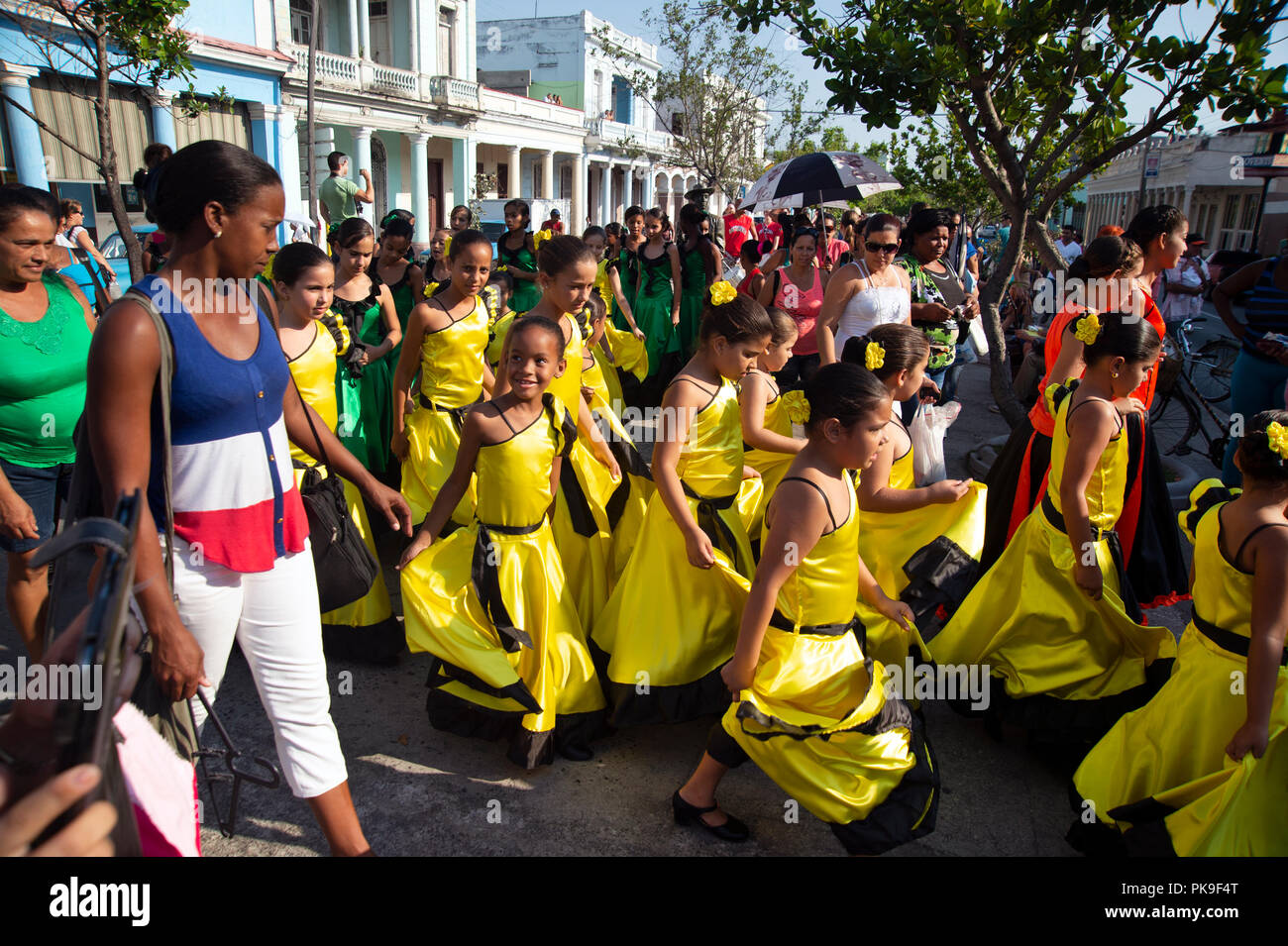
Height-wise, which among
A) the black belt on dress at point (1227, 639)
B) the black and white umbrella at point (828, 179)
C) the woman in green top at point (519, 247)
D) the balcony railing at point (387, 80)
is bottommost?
the black belt on dress at point (1227, 639)

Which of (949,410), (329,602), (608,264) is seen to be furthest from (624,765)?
(608,264)

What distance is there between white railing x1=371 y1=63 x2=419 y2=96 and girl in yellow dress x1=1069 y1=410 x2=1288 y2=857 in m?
26.6

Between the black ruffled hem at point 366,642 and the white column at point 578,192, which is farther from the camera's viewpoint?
the white column at point 578,192

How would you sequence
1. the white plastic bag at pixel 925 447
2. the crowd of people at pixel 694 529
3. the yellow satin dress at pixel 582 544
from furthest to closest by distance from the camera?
the white plastic bag at pixel 925 447 < the yellow satin dress at pixel 582 544 < the crowd of people at pixel 694 529

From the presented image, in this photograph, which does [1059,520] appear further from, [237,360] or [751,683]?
[237,360]

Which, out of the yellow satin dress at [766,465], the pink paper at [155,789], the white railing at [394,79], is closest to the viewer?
the pink paper at [155,789]

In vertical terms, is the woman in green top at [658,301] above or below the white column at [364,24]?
below

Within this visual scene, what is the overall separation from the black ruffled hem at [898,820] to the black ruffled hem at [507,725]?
1.03 meters

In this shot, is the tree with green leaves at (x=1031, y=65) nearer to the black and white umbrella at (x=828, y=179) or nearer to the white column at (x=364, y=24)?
the black and white umbrella at (x=828, y=179)

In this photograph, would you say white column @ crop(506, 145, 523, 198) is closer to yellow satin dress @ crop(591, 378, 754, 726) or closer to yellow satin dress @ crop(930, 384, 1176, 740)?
yellow satin dress @ crop(591, 378, 754, 726)

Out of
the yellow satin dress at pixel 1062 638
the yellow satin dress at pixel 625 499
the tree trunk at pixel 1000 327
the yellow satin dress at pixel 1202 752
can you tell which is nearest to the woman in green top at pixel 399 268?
the yellow satin dress at pixel 625 499

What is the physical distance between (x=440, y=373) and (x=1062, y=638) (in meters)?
3.03

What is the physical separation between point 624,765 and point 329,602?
119 centimetres

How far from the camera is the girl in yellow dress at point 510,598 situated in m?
3.04
